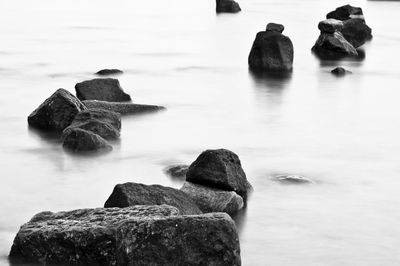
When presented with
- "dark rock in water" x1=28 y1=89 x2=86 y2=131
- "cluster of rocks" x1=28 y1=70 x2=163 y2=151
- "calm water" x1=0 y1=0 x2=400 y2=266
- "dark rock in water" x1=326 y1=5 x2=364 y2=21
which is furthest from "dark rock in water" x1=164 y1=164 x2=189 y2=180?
"dark rock in water" x1=326 y1=5 x2=364 y2=21

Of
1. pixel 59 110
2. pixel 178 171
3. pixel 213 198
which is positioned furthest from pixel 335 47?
pixel 213 198

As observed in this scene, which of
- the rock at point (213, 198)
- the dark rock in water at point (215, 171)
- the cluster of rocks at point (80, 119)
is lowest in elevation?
the cluster of rocks at point (80, 119)

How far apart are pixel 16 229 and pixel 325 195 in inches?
176

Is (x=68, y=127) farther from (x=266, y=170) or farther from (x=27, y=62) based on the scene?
(x=27, y=62)

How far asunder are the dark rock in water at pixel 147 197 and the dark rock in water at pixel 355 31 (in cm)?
2283

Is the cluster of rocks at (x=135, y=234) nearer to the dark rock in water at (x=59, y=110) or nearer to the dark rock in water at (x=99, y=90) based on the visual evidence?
the dark rock in water at (x=59, y=110)

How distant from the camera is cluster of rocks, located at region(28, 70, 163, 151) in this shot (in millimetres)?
16844

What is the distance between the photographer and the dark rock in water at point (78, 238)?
10484 mm

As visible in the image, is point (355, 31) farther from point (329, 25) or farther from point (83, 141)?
point (83, 141)

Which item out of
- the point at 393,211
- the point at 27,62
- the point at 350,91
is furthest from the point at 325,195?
the point at 27,62

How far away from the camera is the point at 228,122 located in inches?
812

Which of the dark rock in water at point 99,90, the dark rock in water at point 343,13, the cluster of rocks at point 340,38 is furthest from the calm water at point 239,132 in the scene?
the dark rock in water at point 343,13

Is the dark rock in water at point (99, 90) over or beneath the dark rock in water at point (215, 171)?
beneath

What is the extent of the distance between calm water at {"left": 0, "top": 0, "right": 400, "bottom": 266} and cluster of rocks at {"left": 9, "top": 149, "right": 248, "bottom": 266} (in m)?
0.54
